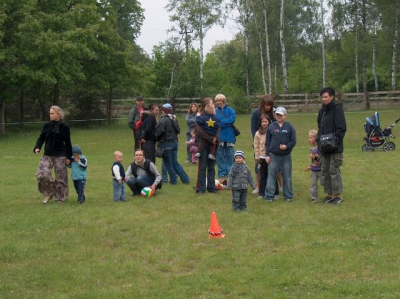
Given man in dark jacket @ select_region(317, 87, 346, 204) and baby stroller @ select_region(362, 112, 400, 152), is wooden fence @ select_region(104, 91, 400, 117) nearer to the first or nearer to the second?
baby stroller @ select_region(362, 112, 400, 152)

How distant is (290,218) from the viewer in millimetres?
9773

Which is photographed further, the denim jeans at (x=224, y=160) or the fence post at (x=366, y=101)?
the fence post at (x=366, y=101)

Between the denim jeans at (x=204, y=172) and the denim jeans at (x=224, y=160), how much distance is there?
1231mm

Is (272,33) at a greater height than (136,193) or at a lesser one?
greater

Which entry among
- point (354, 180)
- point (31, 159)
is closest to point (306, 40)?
point (31, 159)

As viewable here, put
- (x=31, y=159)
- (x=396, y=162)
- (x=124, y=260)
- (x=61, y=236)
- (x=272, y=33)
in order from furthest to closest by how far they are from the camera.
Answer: (x=272, y=33) → (x=31, y=159) → (x=396, y=162) → (x=61, y=236) → (x=124, y=260)

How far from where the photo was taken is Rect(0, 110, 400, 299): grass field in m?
6.62

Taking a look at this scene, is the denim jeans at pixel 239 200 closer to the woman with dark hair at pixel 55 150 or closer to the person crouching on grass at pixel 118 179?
the person crouching on grass at pixel 118 179

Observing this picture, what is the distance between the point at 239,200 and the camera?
10508mm

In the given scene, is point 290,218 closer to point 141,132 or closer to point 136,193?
point 136,193

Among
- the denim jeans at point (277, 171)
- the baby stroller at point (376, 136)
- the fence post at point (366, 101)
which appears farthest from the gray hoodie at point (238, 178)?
the fence post at point (366, 101)

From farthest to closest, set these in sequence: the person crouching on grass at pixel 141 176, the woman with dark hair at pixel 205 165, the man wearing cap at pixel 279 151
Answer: the person crouching on grass at pixel 141 176, the woman with dark hair at pixel 205 165, the man wearing cap at pixel 279 151

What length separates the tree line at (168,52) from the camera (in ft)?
98.7

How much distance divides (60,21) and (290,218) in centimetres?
2486
